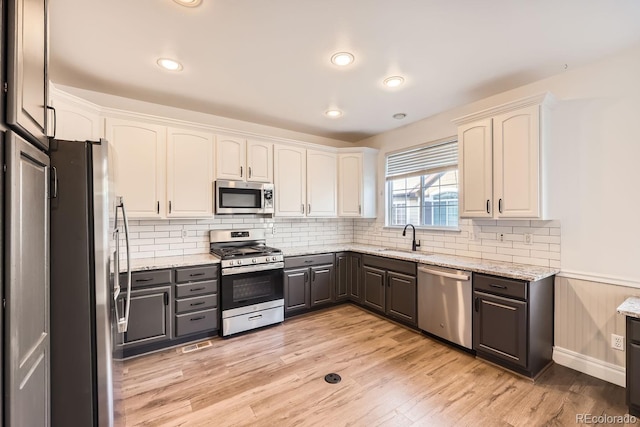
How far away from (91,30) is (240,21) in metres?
1.06

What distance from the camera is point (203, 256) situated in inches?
135

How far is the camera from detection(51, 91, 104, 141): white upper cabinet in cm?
235

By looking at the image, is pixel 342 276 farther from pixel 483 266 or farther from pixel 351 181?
pixel 483 266

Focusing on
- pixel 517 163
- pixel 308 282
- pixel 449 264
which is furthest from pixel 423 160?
pixel 308 282

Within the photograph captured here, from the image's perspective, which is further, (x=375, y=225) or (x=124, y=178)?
(x=375, y=225)

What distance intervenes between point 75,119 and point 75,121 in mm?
18

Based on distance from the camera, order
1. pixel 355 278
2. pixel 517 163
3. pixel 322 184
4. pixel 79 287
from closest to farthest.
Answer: pixel 79 287 < pixel 517 163 < pixel 355 278 < pixel 322 184

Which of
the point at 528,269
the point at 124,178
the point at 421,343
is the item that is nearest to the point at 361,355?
the point at 421,343

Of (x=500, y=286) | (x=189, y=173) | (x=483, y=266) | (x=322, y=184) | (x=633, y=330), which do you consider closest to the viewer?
(x=633, y=330)

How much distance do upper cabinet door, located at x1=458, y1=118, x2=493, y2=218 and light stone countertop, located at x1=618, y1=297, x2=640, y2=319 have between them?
44.9 inches

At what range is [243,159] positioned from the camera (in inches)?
142

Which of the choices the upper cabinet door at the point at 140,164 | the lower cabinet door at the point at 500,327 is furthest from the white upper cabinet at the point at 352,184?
the upper cabinet door at the point at 140,164

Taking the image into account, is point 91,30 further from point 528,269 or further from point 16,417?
point 528,269

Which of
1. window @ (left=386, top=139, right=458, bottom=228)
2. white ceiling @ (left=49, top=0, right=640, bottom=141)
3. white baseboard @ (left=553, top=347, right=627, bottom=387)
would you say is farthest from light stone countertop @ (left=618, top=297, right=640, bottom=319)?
white ceiling @ (left=49, top=0, right=640, bottom=141)
